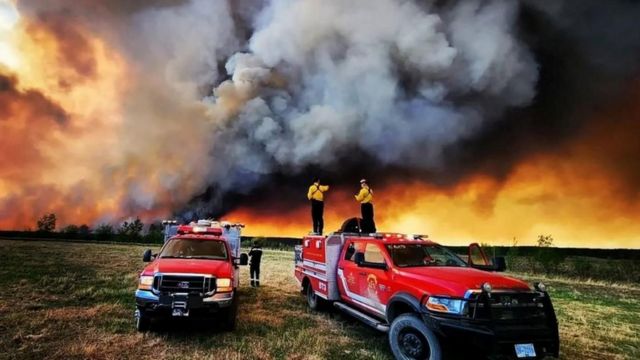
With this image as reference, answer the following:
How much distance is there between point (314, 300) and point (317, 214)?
3607 mm

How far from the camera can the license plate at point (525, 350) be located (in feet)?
17.6

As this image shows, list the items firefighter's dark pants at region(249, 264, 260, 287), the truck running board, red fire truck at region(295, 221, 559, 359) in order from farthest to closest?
firefighter's dark pants at region(249, 264, 260, 287)
the truck running board
red fire truck at region(295, 221, 559, 359)

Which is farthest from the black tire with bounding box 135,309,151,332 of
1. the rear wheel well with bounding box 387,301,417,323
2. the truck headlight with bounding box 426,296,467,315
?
the truck headlight with bounding box 426,296,467,315

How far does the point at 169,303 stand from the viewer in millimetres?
Answer: 7527

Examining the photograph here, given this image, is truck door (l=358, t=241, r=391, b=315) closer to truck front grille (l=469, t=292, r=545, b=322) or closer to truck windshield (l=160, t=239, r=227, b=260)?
truck front grille (l=469, t=292, r=545, b=322)

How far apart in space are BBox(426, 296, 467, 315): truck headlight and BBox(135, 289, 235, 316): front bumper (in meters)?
4.30

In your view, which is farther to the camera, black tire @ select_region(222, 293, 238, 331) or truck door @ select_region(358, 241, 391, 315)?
black tire @ select_region(222, 293, 238, 331)

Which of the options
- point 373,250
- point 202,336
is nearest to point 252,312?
point 202,336

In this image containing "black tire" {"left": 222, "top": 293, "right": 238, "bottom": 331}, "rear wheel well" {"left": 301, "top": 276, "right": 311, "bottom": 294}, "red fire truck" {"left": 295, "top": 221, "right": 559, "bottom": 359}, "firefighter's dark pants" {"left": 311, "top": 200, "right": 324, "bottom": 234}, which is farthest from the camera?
"firefighter's dark pants" {"left": 311, "top": 200, "right": 324, "bottom": 234}

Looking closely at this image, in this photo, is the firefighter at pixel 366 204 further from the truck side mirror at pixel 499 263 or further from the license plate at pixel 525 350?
→ the license plate at pixel 525 350

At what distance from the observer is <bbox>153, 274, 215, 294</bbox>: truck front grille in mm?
7730

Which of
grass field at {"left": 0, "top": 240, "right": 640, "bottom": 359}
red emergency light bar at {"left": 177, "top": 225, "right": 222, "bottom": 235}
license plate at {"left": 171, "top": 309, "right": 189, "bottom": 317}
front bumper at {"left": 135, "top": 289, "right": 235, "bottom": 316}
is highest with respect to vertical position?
red emergency light bar at {"left": 177, "top": 225, "right": 222, "bottom": 235}

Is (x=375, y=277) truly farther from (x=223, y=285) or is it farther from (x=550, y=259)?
(x=550, y=259)

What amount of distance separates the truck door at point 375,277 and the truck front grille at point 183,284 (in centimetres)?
320
